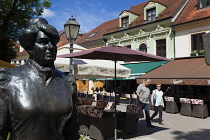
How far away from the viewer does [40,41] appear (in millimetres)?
1261

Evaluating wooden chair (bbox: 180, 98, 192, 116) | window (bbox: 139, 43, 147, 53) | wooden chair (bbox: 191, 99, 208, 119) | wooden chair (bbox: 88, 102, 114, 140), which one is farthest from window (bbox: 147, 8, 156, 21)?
wooden chair (bbox: 88, 102, 114, 140)

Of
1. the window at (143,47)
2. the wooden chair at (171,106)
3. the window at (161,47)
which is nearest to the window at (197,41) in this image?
the window at (161,47)

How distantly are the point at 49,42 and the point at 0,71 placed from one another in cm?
34

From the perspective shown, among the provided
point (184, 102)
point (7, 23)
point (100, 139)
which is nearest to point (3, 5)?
point (7, 23)

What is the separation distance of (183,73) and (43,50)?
11517 mm

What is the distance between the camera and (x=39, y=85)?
4.02ft

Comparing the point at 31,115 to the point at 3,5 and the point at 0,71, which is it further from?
the point at 3,5

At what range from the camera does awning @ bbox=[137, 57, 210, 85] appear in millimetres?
10383

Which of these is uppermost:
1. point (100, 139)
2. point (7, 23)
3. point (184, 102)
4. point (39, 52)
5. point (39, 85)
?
point (7, 23)

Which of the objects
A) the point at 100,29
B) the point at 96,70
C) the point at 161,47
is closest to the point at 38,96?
the point at 96,70

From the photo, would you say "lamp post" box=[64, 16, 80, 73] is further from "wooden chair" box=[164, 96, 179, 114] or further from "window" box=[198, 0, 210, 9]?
"window" box=[198, 0, 210, 9]

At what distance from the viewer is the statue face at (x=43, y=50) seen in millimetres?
1243

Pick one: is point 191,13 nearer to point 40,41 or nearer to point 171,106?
point 171,106

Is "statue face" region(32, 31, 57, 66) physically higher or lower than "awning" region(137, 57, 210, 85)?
lower
